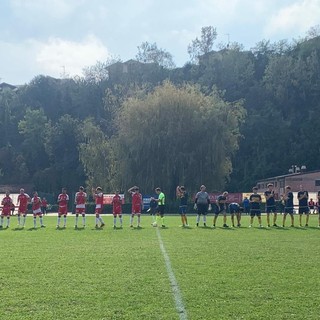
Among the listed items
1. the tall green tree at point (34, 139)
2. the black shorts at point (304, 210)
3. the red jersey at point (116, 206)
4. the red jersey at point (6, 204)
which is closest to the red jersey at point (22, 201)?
the red jersey at point (6, 204)

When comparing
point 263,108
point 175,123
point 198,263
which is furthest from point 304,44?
point 198,263

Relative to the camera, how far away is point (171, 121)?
5566 cm

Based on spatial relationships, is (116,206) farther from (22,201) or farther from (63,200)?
(22,201)

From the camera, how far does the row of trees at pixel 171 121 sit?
55.4 m

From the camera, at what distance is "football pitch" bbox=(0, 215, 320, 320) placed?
7496mm

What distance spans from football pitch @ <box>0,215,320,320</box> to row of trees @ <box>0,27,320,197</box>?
39253mm

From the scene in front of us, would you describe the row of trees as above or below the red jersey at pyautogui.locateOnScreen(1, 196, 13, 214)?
above

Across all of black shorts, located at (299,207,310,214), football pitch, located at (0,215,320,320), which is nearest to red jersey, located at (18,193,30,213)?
football pitch, located at (0,215,320,320)

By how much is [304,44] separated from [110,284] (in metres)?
101

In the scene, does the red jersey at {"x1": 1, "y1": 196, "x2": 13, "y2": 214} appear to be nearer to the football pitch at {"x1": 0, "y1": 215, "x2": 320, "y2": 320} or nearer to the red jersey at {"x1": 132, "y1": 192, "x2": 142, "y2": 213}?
the red jersey at {"x1": 132, "y1": 192, "x2": 142, "y2": 213}

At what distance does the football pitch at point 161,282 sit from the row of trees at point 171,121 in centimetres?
3925

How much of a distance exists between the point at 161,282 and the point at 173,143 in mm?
46066

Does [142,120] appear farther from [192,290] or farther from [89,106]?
Result: [89,106]

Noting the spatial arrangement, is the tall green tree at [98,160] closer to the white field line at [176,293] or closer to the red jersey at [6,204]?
the red jersey at [6,204]
